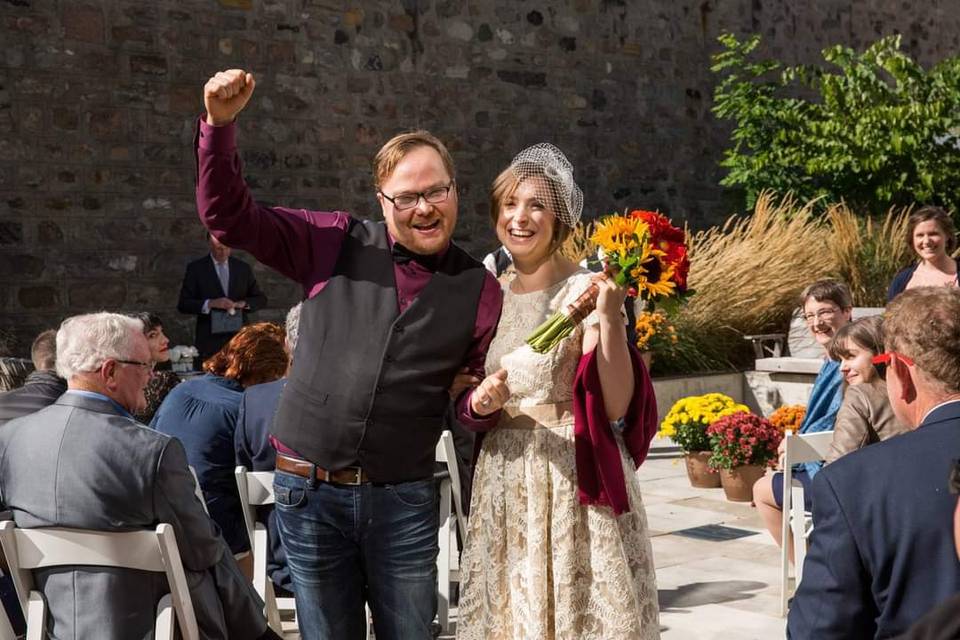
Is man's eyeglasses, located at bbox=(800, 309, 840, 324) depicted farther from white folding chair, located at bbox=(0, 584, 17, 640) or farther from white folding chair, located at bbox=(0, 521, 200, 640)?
white folding chair, located at bbox=(0, 584, 17, 640)

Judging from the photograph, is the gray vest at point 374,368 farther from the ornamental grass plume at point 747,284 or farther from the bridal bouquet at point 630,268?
the ornamental grass plume at point 747,284

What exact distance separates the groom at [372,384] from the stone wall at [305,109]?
6.93 metres

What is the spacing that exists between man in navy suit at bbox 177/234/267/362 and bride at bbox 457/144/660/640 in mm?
5660

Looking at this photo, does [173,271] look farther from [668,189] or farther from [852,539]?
[852,539]

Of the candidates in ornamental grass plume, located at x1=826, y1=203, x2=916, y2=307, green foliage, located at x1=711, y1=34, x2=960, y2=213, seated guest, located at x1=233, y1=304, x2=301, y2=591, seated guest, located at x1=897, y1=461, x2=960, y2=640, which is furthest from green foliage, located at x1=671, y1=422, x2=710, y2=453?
seated guest, located at x1=897, y1=461, x2=960, y2=640

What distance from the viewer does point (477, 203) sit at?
11797mm

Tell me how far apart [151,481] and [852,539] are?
1.68 m

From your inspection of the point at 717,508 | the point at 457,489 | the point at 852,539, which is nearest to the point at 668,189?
the point at 717,508

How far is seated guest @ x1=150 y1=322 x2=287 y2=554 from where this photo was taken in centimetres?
429

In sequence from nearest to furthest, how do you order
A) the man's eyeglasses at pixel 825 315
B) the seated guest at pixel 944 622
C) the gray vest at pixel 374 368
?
the seated guest at pixel 944 622
the gray vest at pixel 374 368
the man's eyeglasses at pixel 825 315

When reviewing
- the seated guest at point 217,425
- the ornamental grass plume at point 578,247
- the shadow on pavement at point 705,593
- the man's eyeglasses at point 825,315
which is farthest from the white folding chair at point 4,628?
the ornamental grass plume at point 578,247

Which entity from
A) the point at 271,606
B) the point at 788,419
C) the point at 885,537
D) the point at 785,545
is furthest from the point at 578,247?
the point at 885,537

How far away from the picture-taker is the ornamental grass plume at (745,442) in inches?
272

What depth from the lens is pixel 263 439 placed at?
4164 mm
